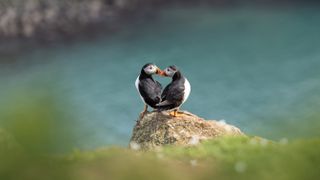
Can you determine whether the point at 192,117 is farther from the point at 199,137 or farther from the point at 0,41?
the point at 0,41

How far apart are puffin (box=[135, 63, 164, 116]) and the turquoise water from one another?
1546 cm

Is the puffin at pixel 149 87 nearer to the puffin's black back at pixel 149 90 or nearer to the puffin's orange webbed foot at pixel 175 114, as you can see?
the puffin's black back at pixel 149 90

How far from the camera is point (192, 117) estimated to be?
17.3m

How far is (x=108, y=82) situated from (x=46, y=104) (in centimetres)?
3841

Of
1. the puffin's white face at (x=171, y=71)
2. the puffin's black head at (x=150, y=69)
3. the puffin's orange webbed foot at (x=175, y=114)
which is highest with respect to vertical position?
the puffin's black head at (x=150, y=69)

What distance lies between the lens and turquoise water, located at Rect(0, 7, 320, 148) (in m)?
38.3

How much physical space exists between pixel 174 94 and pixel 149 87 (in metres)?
1.41

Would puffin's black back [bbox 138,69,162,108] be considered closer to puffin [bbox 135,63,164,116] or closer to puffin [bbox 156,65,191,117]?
puffin [bbox 135,63,164,116]

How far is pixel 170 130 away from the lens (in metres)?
16.6

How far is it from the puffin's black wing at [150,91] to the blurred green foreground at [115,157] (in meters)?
4.16

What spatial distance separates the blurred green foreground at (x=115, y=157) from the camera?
7078 millimetres

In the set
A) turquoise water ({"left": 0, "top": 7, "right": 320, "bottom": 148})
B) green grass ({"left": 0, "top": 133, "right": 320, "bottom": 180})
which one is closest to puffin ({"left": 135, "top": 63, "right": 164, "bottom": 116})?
green grass ({"left": 0, "top": 133, "right": 320, "bottom": 180})

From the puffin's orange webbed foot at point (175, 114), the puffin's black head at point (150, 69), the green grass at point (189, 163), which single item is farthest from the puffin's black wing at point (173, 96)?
the green grass at point (189, 163)

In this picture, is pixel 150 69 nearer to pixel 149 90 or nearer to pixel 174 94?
pixel 149 90
